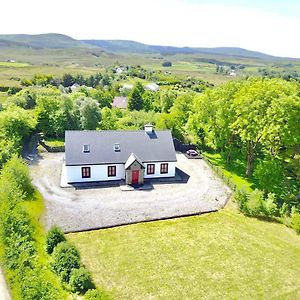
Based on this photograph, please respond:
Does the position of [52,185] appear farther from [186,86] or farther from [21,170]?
[186,86]

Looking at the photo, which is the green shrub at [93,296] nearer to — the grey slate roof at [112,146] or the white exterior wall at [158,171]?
the grey slate roof at [112,146]

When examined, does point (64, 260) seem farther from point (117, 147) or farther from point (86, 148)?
point (117, 147)

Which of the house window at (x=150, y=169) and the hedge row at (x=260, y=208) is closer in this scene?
the hedge row at (x=260, y=208)

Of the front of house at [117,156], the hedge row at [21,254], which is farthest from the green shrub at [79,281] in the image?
the front of house at [117,156]

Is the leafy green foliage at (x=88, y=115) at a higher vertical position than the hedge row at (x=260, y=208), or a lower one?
higher

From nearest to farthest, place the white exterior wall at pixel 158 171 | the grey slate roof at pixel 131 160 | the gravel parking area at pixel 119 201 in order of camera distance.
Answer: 1. the gravel parking area at pixel 119 201
2. the grey slate roof at pixel 131 160
3. the white exterior wall at pixel 158 171

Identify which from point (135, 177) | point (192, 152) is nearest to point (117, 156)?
point (135, 177)

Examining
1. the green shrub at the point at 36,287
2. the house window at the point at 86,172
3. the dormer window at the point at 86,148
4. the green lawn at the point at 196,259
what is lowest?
the green lawn at the point at 196,259

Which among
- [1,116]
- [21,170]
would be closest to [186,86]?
[1,116]
